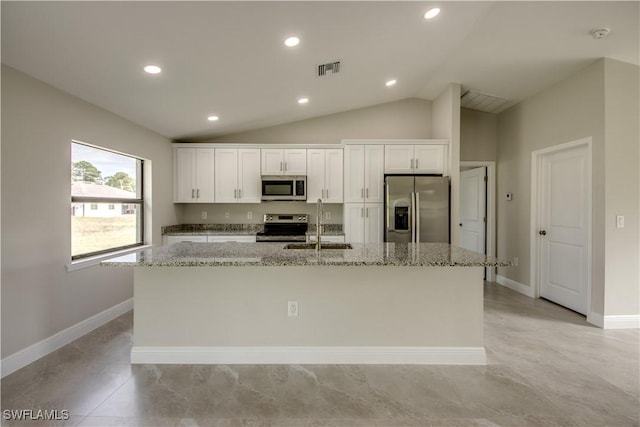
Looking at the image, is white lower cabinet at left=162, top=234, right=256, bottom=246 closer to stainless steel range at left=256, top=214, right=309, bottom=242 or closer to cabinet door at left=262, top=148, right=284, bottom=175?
stainless steel range at left=256, top=214, right=309, bottom=242

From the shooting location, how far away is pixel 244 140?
4.97 meters

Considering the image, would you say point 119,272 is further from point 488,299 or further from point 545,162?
point 545,162

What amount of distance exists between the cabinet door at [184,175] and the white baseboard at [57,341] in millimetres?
1703

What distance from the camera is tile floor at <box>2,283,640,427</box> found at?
5.96ft

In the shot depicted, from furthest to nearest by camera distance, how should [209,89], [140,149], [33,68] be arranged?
[140,149], [209,89], [33,68]

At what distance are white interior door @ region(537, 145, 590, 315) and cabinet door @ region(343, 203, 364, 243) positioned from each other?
2.38 metres

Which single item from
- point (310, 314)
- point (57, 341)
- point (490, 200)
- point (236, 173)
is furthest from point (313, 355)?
point (490, 200)

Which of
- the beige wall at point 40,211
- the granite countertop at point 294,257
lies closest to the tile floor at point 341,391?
the beige wall at point 40,211

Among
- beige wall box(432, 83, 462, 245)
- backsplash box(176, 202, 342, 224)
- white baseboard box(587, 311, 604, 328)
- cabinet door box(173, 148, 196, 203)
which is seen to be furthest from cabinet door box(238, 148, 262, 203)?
white baseboard box(587, 311, 604, 328)

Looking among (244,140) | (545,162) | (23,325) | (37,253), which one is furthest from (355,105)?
(23,325)

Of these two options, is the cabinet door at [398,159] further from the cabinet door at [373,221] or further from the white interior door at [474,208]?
the white interior door at [474,208]

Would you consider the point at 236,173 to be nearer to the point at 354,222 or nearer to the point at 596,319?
the point at 354,222

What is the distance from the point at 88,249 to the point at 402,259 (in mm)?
3115

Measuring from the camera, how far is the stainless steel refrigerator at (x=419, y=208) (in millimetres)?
4145
